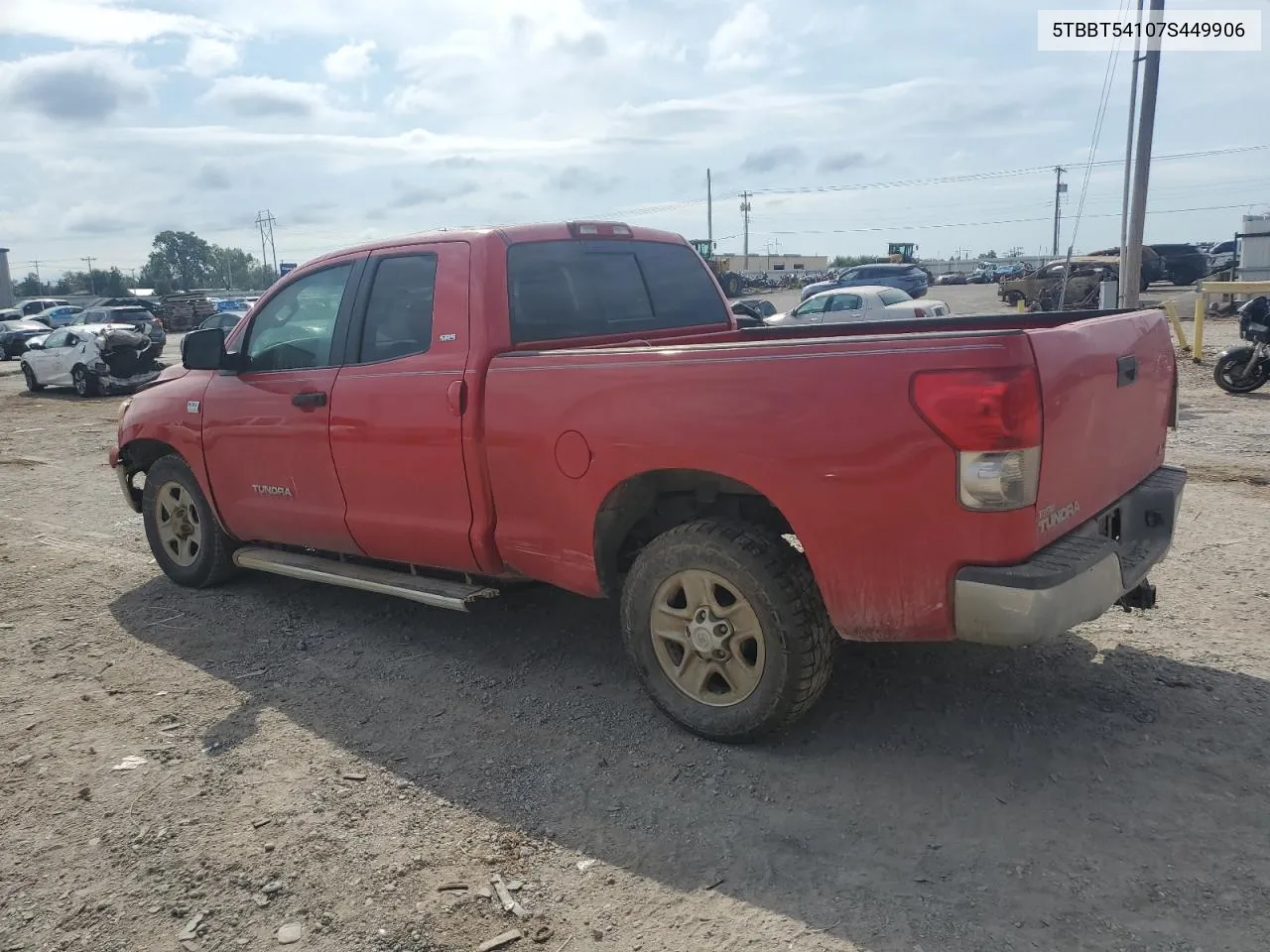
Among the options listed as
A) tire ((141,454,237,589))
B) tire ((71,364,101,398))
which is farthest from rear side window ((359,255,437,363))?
tire ((71,364,101,398))

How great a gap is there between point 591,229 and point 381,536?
182 cm

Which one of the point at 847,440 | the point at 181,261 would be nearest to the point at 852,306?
the point at 847,440

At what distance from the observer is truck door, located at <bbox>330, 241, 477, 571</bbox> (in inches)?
170

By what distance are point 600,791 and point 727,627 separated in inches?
29.0

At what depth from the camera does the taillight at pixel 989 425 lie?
2.87m

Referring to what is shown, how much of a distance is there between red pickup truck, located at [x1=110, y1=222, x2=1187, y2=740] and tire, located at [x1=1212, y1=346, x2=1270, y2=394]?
31.9ft

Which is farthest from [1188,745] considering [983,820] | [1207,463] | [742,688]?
[1207,463]

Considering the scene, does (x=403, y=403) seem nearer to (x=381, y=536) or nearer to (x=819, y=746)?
(x=381, y=536)

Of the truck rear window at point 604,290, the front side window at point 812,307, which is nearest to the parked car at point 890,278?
the front side window at point 812,307

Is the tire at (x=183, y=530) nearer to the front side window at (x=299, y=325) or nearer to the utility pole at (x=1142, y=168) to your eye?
the front side window at (x=299, y=325)

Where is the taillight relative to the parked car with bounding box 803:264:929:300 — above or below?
above

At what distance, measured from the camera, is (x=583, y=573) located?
4.02 metres

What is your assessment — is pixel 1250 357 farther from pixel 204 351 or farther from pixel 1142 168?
pixel 204 351

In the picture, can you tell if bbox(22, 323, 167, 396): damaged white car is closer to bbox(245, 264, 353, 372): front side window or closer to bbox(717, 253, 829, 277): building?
bbox(245, 264, 353, 372): front side window
